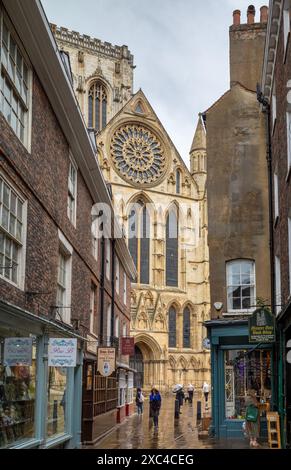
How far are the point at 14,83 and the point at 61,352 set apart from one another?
488cm

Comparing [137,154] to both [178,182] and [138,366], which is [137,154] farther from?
[138,366]

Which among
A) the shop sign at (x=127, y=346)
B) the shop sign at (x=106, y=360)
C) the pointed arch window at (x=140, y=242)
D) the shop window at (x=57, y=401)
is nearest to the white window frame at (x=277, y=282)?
the shop sign at (x=106, y=360)

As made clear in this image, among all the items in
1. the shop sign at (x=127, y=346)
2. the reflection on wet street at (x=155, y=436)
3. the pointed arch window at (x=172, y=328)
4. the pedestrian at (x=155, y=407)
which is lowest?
the reflection on wet street at (x=155, y=436)

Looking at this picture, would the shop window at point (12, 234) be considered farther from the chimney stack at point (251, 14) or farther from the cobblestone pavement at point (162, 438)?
the chimney stack at point (251, 14)

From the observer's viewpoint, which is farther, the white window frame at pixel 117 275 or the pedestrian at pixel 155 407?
the white window frame at pixel 117 275

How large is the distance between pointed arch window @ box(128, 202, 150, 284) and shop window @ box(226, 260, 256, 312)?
39.9 metres

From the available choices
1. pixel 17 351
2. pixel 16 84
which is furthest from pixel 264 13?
pixel 17 351

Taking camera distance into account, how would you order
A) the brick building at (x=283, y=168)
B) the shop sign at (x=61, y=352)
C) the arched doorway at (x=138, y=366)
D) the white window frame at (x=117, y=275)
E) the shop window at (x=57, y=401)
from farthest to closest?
the arched doorway at (x=138, y=366), the white window frame at (x=117, y=275), the brick building at (x=283, y=168), the shop window at (x=57, y=401), the shop sign at (x=61, y=352)

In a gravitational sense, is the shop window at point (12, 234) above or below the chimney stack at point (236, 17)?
below

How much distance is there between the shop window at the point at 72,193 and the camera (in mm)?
16609

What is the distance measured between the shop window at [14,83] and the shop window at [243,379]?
1044 cm

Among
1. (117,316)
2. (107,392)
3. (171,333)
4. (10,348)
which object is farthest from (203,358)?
(10,348)

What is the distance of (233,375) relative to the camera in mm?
20469

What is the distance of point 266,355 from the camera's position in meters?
19.6
